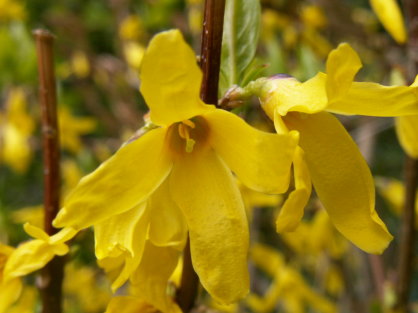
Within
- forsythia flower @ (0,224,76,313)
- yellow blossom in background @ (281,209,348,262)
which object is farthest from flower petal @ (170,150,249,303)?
yellow blossom in background @ (281,209,348,262)

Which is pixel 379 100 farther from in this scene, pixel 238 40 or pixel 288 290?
pixel 288 290

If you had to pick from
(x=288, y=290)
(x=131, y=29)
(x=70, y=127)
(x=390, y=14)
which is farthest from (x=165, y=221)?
(x=131, y=29)

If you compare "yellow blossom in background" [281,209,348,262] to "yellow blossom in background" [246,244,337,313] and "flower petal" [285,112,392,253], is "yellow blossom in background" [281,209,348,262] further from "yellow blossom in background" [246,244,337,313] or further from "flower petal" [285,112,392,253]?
"flower petal" [285,112,392,253]

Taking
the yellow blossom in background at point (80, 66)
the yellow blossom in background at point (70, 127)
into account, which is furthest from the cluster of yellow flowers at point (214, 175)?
the yellow blossom in background at point (80, 66)

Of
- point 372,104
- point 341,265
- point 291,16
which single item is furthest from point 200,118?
point 291,16

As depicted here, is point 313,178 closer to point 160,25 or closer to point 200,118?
point 200,118

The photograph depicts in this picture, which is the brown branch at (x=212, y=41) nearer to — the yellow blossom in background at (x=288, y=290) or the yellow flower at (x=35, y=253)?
the yellow flower at (x=35, y=253)
